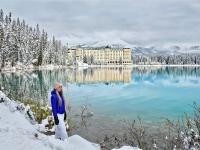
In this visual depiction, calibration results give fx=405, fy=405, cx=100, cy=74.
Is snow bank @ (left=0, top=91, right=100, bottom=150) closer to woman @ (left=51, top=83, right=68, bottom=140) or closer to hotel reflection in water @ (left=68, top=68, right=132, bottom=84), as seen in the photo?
woman @ (left=51, top=83, right=68, bottom=140)

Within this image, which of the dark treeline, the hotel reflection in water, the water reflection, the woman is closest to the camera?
the woman

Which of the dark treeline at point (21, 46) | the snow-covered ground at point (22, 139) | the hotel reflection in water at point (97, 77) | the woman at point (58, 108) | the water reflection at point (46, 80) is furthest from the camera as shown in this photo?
the dark treeline at point (21, 46)

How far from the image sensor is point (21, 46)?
111m

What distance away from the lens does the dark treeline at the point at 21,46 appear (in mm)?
95300

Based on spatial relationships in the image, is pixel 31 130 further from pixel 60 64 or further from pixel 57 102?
pixel 60 64

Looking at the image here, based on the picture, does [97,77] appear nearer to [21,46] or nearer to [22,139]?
[21,46]

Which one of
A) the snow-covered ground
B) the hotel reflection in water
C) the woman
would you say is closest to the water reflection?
the hotel reflection in water

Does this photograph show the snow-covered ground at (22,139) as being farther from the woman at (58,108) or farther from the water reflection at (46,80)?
the water reflection at (46,80)

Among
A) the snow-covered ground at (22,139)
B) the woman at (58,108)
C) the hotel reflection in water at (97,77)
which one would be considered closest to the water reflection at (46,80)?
the hotel reflection in water at (97,77)

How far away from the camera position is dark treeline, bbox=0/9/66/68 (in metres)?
95.3

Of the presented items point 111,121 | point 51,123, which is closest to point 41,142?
point 51,123

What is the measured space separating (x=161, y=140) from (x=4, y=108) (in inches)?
326

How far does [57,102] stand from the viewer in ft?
46.0

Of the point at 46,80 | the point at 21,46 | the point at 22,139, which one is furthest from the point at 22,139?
the point at 21,46
